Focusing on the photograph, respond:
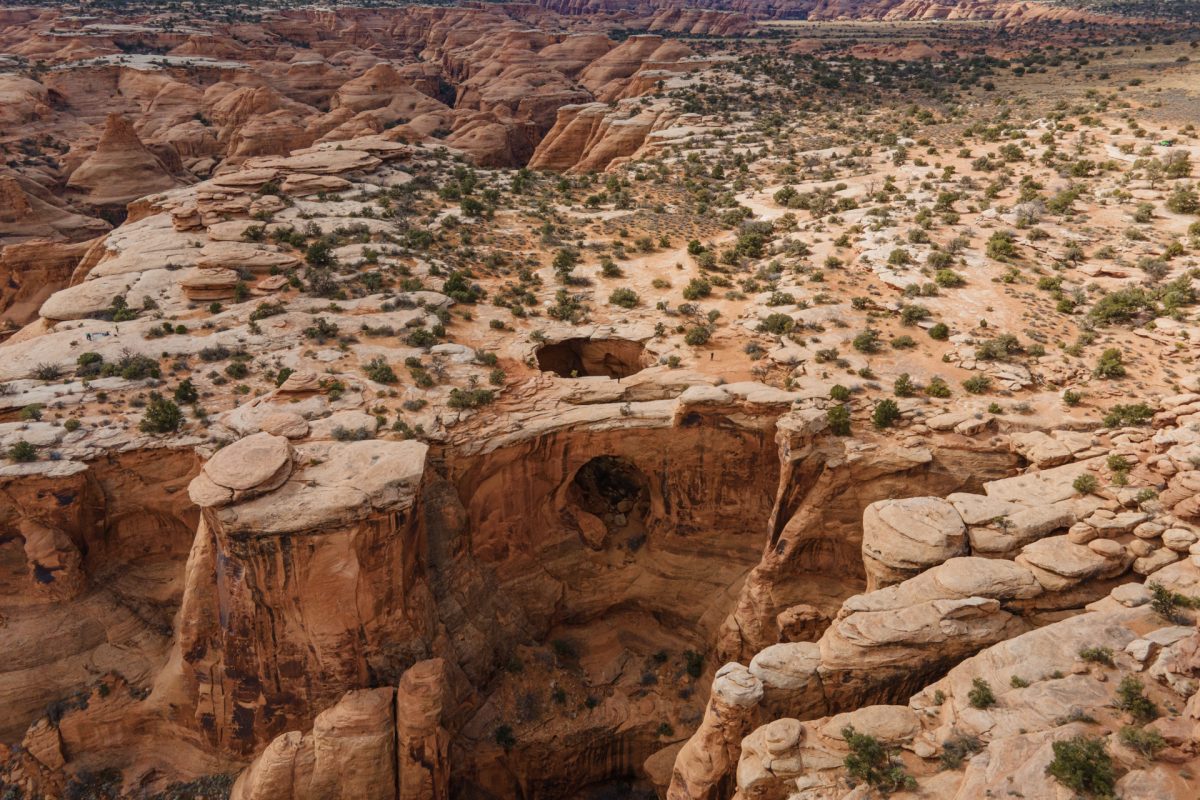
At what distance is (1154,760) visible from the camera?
12859 millimetres

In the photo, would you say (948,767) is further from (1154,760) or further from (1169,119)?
(1169,119)

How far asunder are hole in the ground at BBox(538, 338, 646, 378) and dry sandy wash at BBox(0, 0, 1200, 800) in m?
0.23

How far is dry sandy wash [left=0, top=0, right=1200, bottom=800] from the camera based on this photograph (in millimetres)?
17438

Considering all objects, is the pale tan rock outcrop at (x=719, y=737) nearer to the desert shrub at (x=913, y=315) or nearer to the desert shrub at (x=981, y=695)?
the desert shrub at (x=981, y=695)

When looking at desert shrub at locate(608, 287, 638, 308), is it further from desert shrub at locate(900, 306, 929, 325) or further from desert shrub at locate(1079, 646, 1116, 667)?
desert shrub at locate(1079, 646, 1116, 667)

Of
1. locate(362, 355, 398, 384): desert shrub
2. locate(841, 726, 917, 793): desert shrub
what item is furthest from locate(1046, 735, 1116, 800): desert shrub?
locate(362, 355, 398, 384): desert shrub

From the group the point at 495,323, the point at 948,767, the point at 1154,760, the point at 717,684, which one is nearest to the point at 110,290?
the point at 495,323

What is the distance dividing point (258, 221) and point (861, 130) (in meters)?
46.2

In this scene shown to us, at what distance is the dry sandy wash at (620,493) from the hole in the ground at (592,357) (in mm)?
229

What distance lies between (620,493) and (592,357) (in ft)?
21.1

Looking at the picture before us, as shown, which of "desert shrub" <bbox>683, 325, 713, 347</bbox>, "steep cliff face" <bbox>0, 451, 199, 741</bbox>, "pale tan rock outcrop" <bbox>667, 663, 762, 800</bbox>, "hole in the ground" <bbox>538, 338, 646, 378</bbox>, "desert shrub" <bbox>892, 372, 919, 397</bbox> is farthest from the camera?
"hole in the ground" <bbox>538, 338, 646, 378</bbox>

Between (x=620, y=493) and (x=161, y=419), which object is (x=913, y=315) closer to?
(x=620, y=493)

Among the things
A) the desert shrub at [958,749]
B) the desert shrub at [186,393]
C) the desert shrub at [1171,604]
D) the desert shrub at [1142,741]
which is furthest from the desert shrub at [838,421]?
the desert shrub at [186,393]

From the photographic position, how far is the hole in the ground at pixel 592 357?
99.7 ft
